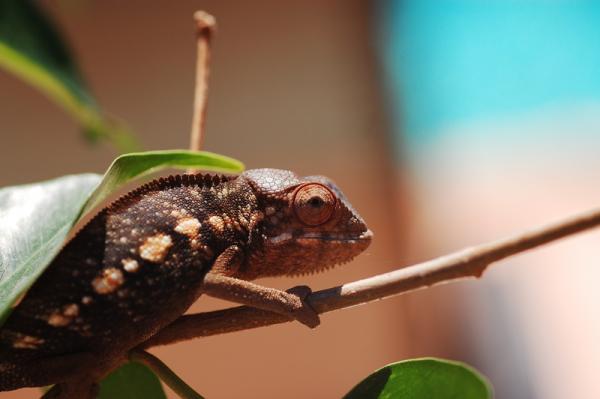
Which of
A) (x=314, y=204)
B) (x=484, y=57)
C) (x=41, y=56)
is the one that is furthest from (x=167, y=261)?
(x=484, y=57)

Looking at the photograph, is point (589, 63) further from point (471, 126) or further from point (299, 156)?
point (299, 156)

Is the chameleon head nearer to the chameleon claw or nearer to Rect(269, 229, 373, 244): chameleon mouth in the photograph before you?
Rect(269, 229, 373, 244): chameleon mouth

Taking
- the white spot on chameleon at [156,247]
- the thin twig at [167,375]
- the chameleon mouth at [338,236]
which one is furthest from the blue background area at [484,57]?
the thin twig at [167,375]

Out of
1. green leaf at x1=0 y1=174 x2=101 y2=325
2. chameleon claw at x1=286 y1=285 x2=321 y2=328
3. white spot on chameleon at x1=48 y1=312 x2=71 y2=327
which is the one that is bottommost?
chameleon claw at x1=286 y1=285 x2=321 y2=328

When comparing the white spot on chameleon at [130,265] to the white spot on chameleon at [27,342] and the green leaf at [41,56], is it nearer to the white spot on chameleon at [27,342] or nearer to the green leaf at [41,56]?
the white spot on chameleon at [27,342]

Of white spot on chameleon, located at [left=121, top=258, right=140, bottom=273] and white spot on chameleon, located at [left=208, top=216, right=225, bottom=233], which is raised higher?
white spot on chameleon, located at [left=208, top=216, right=225, bottom=233]

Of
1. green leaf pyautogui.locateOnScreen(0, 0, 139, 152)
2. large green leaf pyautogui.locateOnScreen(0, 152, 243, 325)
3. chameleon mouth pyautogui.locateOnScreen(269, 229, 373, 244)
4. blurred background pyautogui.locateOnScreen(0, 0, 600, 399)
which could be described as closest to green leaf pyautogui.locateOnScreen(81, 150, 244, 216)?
large green leaf pyautogui.locateOnScreen(0, 152, 243, 325)

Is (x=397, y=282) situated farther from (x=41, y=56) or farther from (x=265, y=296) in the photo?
(x=41, y=56)

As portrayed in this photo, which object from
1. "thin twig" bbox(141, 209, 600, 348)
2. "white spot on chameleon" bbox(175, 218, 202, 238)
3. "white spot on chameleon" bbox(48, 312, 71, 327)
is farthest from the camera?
"white spot on chameleon" bbox(175, 218, 202, 238)
